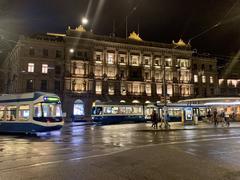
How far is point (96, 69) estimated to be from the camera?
5288cm

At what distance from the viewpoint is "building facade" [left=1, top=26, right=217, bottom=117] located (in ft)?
158

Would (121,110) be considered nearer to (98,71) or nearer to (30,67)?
(98,71)

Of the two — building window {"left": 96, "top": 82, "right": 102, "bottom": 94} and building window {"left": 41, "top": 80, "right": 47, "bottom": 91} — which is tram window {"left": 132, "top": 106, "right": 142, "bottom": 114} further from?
building window {"left": 41, "top": 80, "right": 47, "bottom": 91}

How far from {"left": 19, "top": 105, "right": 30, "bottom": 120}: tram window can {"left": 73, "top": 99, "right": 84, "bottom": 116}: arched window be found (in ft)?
97.5

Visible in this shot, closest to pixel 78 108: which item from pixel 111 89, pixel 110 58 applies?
pixel 111 89

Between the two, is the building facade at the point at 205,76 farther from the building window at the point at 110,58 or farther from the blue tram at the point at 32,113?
the blue tram at the point at 32,113

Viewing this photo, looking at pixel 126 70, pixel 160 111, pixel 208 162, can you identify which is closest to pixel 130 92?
pixel 126 70

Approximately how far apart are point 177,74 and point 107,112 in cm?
3095

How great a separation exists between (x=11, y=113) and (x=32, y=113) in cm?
259

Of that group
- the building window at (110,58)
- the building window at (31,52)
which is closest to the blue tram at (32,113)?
the building window at (31,52)

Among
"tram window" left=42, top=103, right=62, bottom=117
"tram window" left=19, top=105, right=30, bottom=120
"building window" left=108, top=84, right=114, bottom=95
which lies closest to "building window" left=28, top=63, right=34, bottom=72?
"building window" left=108, top=84, right=114, bottom=95

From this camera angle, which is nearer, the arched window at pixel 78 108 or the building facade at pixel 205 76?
the arched window at pixel 78 108

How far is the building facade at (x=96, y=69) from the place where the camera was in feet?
158

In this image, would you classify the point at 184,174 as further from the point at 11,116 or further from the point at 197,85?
the point at 197,85
